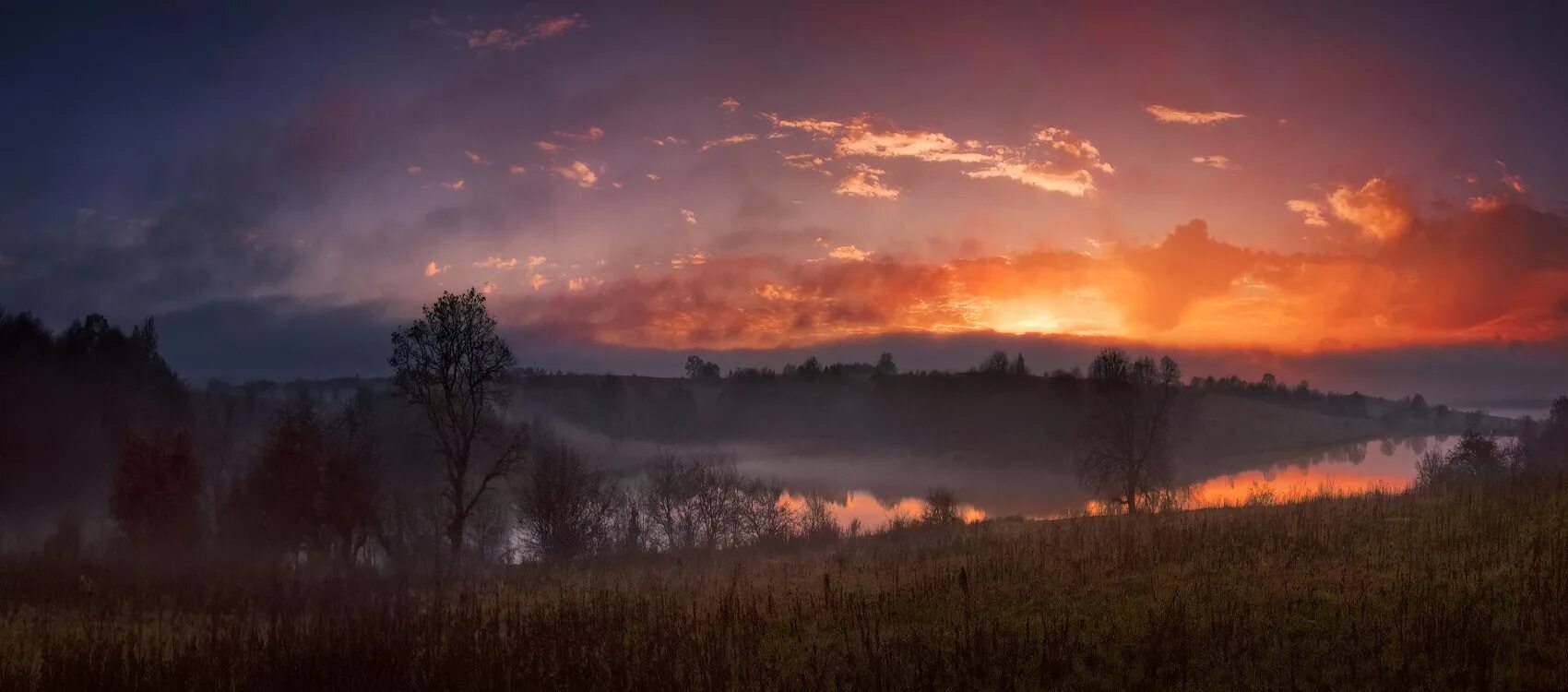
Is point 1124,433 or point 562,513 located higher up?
point 1124,433

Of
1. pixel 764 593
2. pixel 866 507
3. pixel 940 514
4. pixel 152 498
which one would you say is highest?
pixel 764 593

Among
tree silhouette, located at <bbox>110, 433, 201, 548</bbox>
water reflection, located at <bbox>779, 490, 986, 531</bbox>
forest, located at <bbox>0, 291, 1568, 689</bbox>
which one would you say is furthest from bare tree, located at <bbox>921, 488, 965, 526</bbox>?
tree silhouette, located at <bbox>110, 433, 201, 548</bbox>

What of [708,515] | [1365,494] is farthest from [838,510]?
[1365,494]

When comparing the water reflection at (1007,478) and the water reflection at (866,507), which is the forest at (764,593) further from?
the water reflection at (1007,478)

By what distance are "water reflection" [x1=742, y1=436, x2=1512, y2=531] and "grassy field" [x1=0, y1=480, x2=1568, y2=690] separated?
194 ft

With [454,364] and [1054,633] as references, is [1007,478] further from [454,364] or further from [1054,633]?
[1054,633]

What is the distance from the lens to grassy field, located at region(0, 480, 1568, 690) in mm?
10508

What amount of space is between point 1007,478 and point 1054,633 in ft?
413

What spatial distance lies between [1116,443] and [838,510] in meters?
44.2

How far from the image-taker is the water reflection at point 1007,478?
9419 centimetres

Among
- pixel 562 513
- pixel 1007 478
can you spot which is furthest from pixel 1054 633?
pixel 1007 478

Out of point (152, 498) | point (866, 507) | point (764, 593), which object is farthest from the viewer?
point (866, 507)

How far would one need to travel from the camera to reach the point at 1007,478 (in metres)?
132

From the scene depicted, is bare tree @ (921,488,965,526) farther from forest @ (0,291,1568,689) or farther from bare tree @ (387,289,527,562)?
bare tree @ (387,289,527,562)
